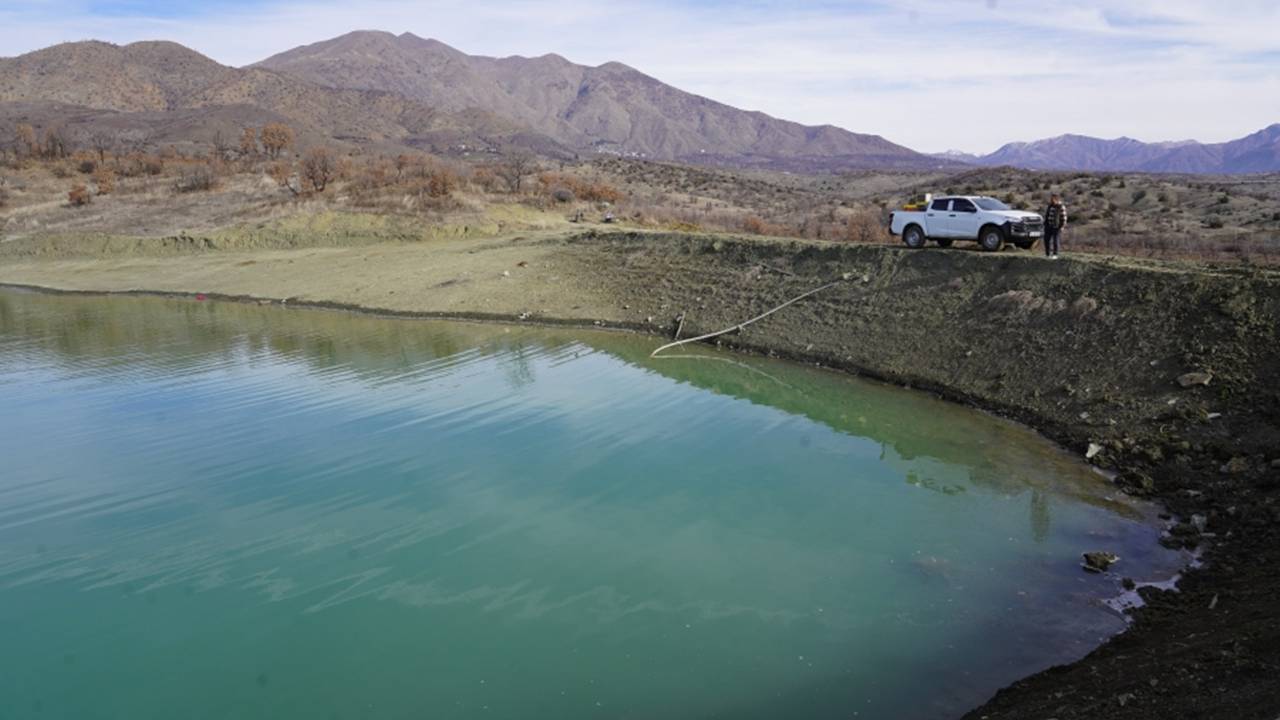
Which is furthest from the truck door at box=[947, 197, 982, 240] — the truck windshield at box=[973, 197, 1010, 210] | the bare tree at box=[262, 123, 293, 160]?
the bare tree at box=[262, 123, 293, 160]

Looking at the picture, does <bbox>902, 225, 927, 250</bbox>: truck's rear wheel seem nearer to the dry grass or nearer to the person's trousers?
the person's trousers

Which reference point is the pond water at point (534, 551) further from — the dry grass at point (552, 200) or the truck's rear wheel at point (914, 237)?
the dry grass at point (552, 200)

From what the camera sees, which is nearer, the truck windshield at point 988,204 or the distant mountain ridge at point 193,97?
the truck windshield at point 988,204

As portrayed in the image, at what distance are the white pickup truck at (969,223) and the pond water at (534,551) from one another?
6456 millimetres

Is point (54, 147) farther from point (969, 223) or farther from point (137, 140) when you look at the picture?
point (969, 223)

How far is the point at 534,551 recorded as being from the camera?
11062mm

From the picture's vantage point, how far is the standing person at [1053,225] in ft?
65.6

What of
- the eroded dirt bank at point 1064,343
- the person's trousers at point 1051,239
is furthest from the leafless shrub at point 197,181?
the person's trousers at point 1051,239

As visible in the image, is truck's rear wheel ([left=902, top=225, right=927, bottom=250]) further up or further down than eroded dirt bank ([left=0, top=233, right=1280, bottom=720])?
further up

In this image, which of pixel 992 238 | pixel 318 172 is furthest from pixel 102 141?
pixel 992 238

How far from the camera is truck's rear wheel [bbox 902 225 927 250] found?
24094mm

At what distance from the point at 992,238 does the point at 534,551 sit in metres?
16.8

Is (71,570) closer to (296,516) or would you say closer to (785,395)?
(296,516)

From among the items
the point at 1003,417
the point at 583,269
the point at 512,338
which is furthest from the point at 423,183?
the point at 1003,417
